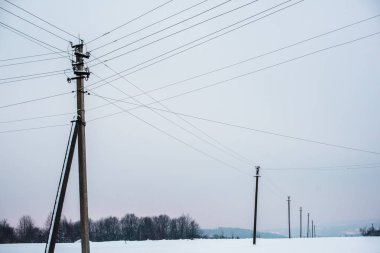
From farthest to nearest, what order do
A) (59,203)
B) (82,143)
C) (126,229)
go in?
(126,229)
(82,143)
(59,203)

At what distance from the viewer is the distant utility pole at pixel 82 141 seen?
1422 centimetres

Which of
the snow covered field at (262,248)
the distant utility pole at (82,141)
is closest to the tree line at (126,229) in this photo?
the snow covered field at (262,248)

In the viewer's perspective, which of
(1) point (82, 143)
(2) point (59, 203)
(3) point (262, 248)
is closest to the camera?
(2) point (59, 203)

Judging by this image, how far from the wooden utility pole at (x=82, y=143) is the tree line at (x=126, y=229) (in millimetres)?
121910

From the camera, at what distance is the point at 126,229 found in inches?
5659

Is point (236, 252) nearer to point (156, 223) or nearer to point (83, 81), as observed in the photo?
point (83, 81)

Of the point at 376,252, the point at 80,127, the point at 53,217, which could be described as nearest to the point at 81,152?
the point at 80,127

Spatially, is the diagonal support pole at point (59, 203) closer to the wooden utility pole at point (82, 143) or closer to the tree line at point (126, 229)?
the wooden utility pole at point (82, 143)

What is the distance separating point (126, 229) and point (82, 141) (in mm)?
135605

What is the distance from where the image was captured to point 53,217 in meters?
14.3

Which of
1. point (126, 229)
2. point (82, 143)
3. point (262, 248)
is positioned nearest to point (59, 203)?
point (82, 143)

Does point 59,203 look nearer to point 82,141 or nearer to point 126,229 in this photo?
point 82,141

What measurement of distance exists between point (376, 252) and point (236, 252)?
892 cm

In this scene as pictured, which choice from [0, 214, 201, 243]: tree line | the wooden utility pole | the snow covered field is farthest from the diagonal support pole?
[0, 214, 201, 243]: tree line
